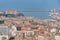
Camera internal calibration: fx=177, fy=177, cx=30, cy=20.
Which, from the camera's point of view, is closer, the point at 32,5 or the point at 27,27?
the point at 27,27

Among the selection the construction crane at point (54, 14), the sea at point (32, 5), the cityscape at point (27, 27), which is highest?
the sea at point (32, 5)

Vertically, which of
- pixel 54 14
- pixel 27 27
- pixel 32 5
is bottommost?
pixel 27 27

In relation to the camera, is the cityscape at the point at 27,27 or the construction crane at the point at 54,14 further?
the construction crane at the point at 54,14

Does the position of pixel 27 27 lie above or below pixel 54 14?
below

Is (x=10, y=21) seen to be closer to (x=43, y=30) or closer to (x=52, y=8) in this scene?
(x=43, y=30)

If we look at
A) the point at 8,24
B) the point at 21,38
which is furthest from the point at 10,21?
the point at 21,38

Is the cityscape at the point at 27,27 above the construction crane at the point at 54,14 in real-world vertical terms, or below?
below

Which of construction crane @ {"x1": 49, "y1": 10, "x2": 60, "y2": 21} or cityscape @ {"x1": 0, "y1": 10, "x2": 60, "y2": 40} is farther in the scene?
construction crane @ {"x1": 49, "y1": 10, "x2": 60, "y2": 21}

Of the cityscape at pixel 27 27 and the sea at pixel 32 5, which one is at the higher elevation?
the sea at pixel 32 5
